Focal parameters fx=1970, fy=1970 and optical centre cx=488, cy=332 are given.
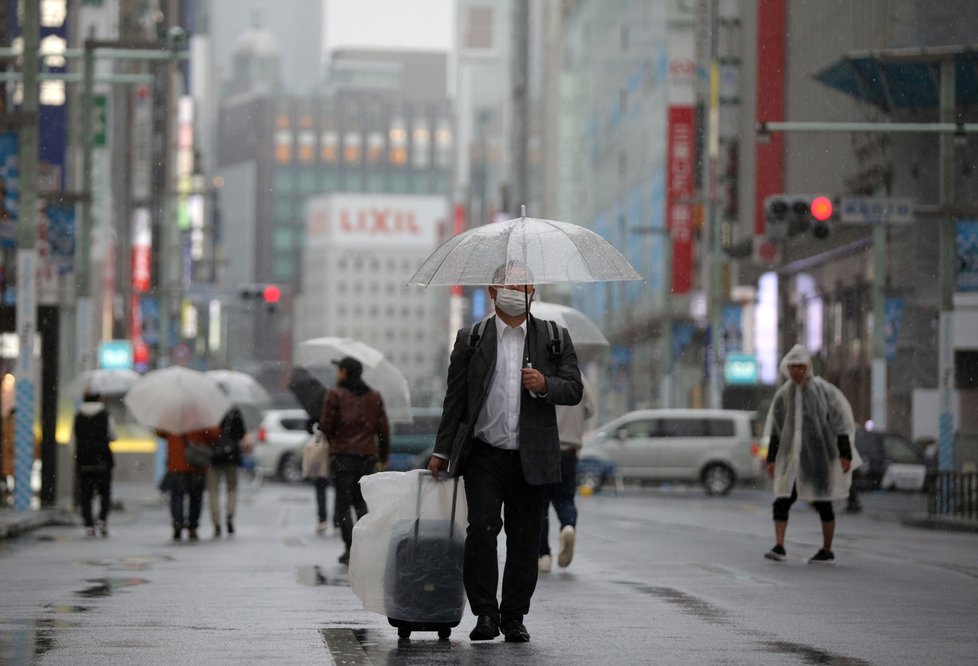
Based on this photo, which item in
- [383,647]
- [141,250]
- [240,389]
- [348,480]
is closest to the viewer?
[383,647]

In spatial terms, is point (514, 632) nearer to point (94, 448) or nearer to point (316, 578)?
point (316, 578)

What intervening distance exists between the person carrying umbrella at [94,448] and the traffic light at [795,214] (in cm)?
1107

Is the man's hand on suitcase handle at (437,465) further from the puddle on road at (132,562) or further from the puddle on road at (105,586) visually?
the puddle on road at (132,562)

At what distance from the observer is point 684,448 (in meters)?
40.3

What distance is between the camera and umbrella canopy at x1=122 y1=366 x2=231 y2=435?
20.0m

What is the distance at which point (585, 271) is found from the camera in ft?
31.0

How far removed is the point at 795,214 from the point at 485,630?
20524 mm

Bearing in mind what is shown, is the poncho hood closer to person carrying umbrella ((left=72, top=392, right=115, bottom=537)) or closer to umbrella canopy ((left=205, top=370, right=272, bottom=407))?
person carrying umbrella ((left=72, top=392, right=115, bottom=537))

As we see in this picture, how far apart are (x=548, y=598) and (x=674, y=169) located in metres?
57.2

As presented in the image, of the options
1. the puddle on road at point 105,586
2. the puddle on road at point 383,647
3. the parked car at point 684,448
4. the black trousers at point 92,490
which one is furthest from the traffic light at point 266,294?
the puddle on road at point 383,647

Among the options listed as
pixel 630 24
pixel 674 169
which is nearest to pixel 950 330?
pixel 674 169

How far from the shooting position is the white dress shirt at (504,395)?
30.0ft

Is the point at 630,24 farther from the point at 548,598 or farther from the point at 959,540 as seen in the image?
the point at 548,598

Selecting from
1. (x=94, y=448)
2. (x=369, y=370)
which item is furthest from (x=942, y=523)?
(x=94, y=448)
